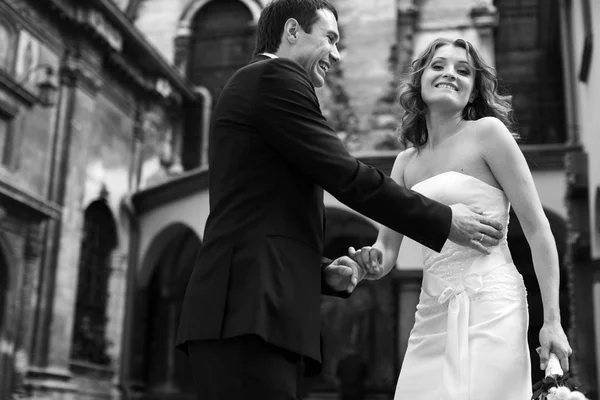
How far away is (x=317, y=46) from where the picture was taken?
2.63 metres

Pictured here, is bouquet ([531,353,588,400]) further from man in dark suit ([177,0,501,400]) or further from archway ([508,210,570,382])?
archway ([508,210,570,382])

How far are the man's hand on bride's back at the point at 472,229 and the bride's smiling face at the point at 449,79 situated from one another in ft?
1.76

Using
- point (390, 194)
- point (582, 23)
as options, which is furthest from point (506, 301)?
point (582, 23)

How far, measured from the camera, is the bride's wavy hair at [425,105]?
330 cm

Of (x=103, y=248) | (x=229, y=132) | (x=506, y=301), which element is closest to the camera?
(x=229, y=132)

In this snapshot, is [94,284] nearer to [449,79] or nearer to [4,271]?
[4,271]

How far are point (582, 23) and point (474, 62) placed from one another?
9.09 metres

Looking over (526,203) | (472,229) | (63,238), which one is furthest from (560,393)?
(63,238)

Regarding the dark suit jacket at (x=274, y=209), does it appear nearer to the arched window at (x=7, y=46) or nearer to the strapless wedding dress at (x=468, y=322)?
the strapless wedding dress at (x=468, y=322)

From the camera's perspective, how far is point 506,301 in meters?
2.95

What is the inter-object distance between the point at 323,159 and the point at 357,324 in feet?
45.3

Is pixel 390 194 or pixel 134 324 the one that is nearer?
pixel 390 194

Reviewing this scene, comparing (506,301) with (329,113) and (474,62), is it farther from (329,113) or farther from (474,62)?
(329,113)

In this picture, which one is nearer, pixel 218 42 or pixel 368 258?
pixel 368 258
